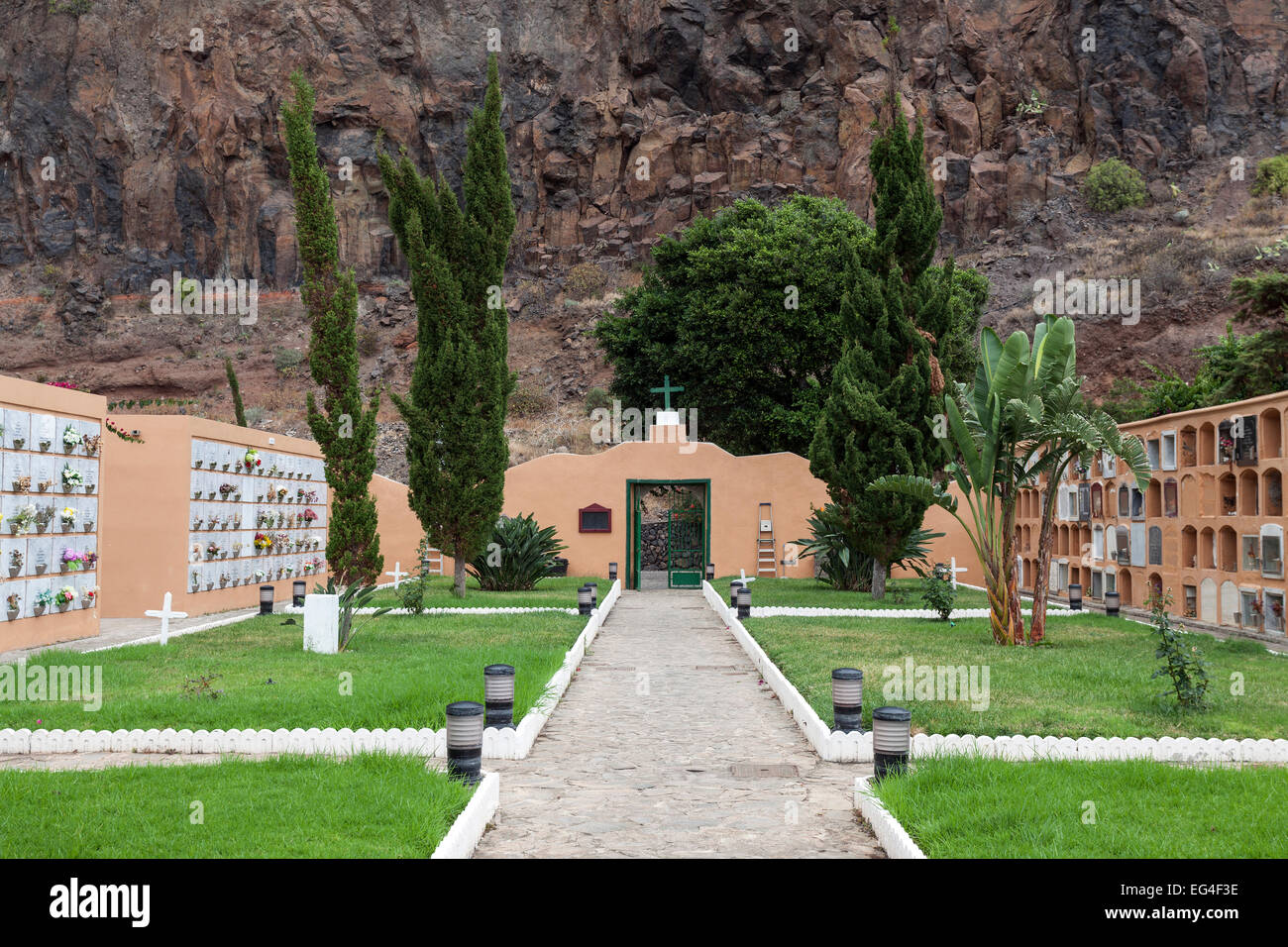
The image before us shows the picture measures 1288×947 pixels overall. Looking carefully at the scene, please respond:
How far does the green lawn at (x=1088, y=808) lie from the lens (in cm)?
468

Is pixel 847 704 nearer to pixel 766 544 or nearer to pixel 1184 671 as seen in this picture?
pixel 1184 671

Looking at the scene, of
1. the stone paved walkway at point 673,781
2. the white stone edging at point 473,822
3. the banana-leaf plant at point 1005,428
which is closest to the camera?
the white stone edging at point 473,822

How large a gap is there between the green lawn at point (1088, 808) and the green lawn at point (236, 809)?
8.17ft

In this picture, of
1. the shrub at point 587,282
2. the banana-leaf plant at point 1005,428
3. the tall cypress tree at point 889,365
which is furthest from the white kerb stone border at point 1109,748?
the shrub at point 587,282

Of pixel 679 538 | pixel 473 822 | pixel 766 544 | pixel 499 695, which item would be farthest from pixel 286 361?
pixel 473 822

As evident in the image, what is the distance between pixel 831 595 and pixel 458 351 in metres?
8.29

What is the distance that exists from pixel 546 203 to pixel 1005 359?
5002 cm

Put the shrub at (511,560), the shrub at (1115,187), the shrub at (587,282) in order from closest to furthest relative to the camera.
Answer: the shrub at (511,560)
the shrub at (1115,187)
the shrub at (587,282)

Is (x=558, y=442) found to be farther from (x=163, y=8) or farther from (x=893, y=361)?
(x=163, y=8)

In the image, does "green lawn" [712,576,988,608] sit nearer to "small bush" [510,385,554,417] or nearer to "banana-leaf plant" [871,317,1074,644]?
"banana-leaf plant" [871,317,1074,644]

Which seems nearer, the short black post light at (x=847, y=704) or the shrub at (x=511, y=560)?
the short black post light at (x=847, y=704)

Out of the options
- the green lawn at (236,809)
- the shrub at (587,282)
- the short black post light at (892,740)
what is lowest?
the green lawn at (236,809)

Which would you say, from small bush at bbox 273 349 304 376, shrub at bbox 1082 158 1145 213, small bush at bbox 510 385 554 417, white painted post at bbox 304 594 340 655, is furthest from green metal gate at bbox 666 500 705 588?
shrub at bbox 1082 158 1145 213

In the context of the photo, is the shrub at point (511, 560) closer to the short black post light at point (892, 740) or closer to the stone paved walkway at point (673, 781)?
the stone paved walkway at point (673, 781)
